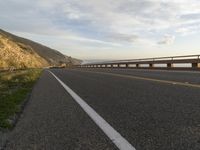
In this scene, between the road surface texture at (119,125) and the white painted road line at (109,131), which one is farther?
the road surface texture at (119,125)

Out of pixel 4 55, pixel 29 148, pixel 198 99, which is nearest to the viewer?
pixel 29 148

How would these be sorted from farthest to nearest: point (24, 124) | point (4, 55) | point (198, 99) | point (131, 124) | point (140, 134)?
point (4, 55) < point (198, 99) < point (24, 124) < point (131, 124) < point (140, 134)

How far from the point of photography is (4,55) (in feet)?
273

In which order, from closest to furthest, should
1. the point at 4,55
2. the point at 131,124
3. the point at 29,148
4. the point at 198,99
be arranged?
1. the point at 29,148
2. the point at 131,124
3. the point at 198,99
4. the point at 4,55

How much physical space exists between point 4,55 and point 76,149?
265 ft

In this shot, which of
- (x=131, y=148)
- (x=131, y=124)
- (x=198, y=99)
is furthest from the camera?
(x=198, y=99)

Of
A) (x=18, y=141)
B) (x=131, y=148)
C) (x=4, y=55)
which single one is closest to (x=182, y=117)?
(x=131, y=148)

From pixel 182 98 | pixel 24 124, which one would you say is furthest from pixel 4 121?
pixel 182 98

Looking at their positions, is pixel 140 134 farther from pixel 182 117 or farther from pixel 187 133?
pixel 182 117

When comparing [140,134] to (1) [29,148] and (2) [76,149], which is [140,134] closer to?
(2) [76,149]

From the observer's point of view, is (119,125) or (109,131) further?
(119,125)

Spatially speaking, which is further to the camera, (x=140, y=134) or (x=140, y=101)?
(x=140, y=101)

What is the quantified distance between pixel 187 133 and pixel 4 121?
3.51 meters

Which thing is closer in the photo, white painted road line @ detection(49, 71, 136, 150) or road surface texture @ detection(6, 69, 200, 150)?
white painted road line @ detection(49, 71, 136, 150)
